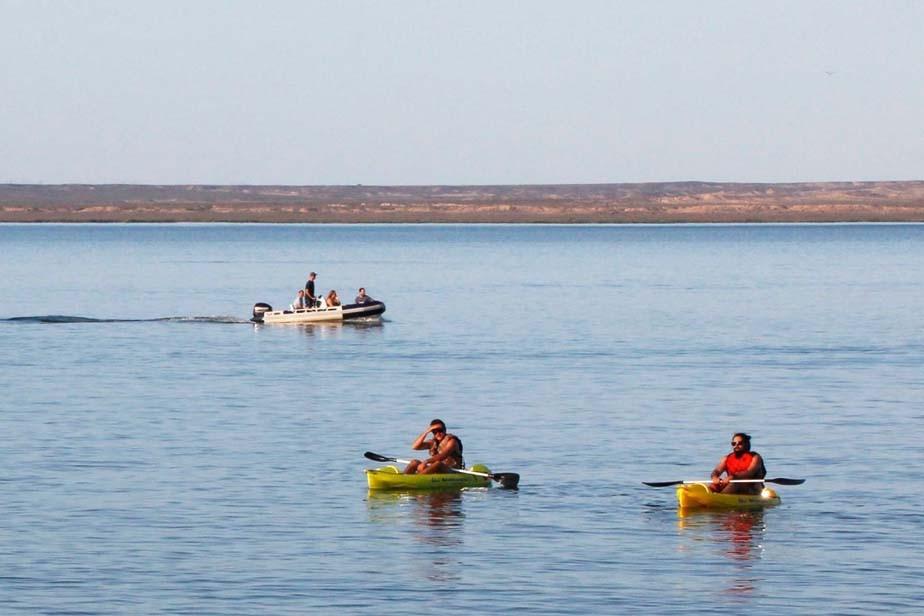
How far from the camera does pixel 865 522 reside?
2728 centimetres

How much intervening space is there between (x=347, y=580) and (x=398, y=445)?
12.0 meters

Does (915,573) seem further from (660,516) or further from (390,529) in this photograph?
(390,529)

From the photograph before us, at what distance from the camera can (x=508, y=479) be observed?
30.3 metres

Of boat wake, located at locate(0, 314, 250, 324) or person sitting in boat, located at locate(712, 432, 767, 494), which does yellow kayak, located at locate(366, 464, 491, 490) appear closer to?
person sitting in boat, located at locate(712, 432, 767, 494)

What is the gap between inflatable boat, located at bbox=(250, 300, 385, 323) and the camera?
67.2 m

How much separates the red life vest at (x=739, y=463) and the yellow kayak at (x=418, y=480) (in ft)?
13.7

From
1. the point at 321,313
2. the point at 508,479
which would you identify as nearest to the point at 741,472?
the point at 508,479

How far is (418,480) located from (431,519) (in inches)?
80.4

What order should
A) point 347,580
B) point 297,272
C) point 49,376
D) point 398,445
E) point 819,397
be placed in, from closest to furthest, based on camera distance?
point 347,580 → point 398,445 → point 819,397 → point 49,376 → point 297,272

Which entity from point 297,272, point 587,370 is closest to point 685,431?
point 587,370

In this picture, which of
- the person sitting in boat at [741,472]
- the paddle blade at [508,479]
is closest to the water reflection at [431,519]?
the paddle blade at [508,479]

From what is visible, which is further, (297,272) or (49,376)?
(297,272)

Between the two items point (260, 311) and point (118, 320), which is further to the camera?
point (118, 320)

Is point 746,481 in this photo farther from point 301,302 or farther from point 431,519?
point 301,302
